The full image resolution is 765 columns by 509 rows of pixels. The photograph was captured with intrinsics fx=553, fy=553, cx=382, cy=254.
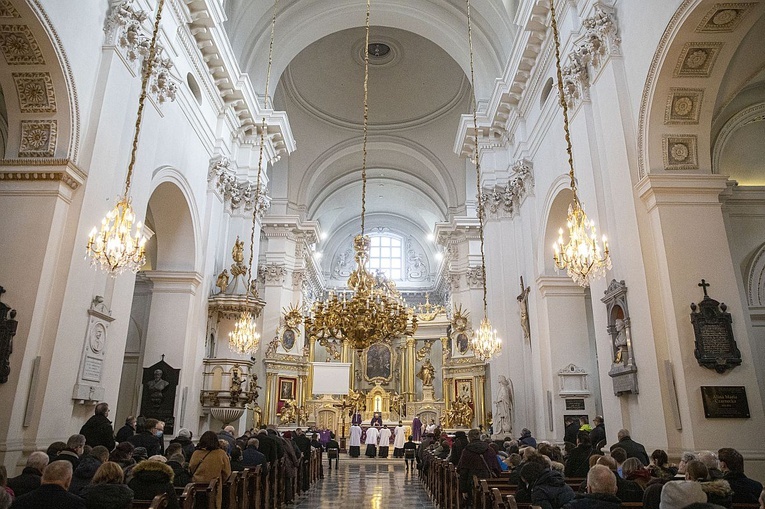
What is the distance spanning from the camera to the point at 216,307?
12.3m

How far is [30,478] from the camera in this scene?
387cm

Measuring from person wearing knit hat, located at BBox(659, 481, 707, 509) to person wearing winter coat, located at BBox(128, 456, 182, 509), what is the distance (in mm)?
3286

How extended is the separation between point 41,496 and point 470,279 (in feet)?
59.0

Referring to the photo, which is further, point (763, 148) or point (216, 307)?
point (216, 307)

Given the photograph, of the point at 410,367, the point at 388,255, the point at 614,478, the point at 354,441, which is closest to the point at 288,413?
the point at 354,441

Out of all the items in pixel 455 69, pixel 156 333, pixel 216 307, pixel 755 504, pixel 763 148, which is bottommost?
pixel 755 504

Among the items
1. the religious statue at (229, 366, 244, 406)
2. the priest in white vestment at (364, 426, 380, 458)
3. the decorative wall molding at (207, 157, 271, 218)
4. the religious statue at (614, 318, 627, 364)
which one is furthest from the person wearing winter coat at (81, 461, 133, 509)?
the priest in white vestment at (364, 426, 380, 458)

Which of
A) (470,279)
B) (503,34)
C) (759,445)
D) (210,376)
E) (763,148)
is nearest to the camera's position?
(759,445)

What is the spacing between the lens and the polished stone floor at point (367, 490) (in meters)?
8.38

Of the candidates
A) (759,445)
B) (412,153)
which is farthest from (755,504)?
(412,153)

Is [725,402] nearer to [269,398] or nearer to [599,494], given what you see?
[599,494]

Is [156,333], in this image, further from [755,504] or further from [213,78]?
[755,504]

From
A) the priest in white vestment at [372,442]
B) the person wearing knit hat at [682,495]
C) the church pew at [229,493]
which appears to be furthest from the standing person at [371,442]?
the person wearing knit hat at [682,495]

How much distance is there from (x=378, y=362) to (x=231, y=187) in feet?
52.5
